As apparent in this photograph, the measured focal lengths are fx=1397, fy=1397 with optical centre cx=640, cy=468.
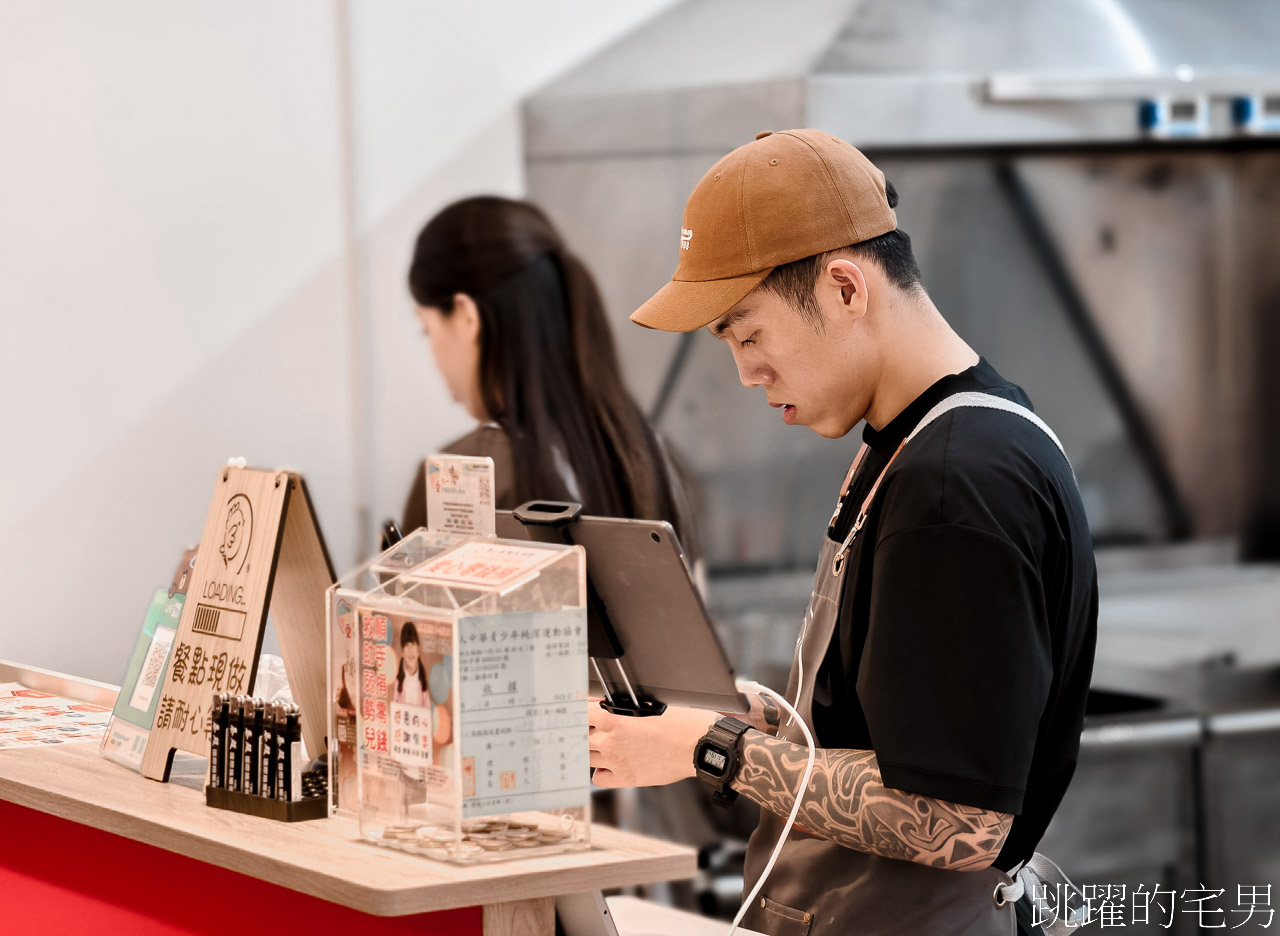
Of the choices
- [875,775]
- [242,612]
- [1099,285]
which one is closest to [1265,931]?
[1099,285]

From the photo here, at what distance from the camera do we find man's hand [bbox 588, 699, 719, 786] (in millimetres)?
1364

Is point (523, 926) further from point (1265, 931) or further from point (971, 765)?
point (1265, 931)

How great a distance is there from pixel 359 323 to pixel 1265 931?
276cm

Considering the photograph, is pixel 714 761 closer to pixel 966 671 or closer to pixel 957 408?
pixel 966 671

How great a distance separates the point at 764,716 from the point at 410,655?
1.89ft

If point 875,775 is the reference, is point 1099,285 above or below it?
above

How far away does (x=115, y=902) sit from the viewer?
1590 mm

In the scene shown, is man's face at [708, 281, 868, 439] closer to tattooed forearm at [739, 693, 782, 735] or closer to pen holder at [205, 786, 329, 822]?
tattooed forearm at [739, 693, 782, 735]

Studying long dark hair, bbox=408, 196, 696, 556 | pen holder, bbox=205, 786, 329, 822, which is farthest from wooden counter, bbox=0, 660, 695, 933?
long dark hair, bbox=408, 196, 696, 556

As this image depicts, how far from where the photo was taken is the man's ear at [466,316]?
228cm

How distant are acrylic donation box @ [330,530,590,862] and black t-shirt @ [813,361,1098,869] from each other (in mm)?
274

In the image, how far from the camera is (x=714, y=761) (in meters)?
1.36


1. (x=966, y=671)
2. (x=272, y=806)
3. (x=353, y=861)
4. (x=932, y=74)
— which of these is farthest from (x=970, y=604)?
(x=932, y=74)

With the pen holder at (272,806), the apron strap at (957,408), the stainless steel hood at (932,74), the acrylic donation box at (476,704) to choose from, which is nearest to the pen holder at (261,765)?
the pen holder at (272,806)
